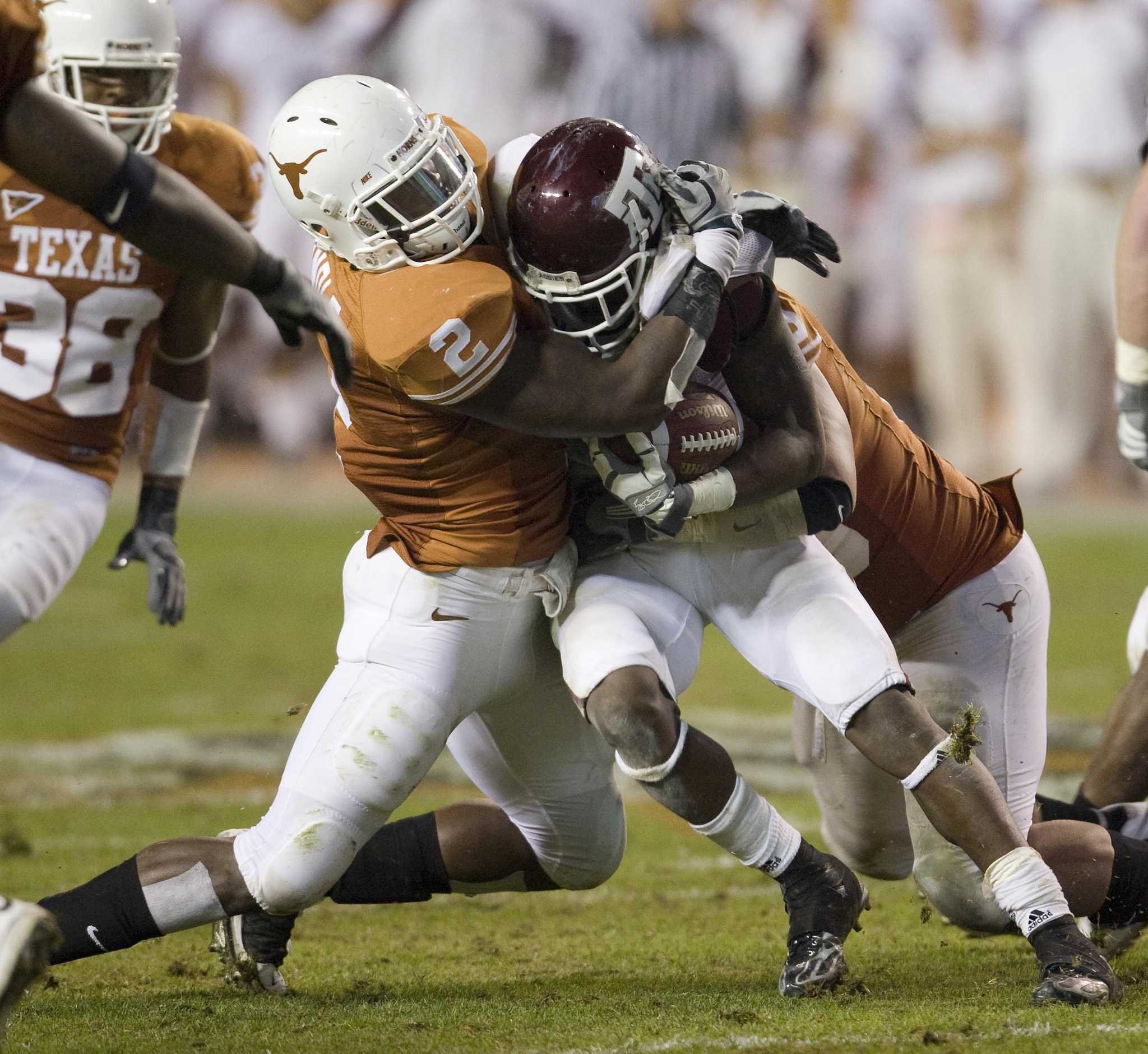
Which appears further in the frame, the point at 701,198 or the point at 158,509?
the point at 158,509

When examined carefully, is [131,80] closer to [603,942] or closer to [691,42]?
[603,942]

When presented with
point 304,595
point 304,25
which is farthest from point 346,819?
point 304,25

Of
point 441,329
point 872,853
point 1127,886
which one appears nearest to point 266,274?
point 441,329

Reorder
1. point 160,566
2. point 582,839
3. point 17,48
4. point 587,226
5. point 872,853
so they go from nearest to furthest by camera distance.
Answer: point 17,48 < point 587,226 < point 582,839 < point 872,853 < point 160,566

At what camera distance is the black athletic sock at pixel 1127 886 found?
280 centimetres

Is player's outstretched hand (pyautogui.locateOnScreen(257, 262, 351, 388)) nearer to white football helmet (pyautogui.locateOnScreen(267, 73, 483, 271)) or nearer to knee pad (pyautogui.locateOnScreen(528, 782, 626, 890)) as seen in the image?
white football helmet (pyautogui.locateOnScreen(267, 73, 483, 271))

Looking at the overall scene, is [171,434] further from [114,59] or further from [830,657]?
[830,657]

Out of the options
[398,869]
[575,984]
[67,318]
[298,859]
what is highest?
[67,318]

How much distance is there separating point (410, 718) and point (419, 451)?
1.44ft

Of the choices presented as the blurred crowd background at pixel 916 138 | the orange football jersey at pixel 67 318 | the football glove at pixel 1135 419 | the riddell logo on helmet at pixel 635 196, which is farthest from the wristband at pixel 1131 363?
the blurred crowd background at pixel 916 138

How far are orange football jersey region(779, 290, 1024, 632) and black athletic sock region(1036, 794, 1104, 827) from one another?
495mm

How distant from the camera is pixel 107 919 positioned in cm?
266

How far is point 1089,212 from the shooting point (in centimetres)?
1119

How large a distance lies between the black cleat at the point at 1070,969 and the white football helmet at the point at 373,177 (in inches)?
56.1
